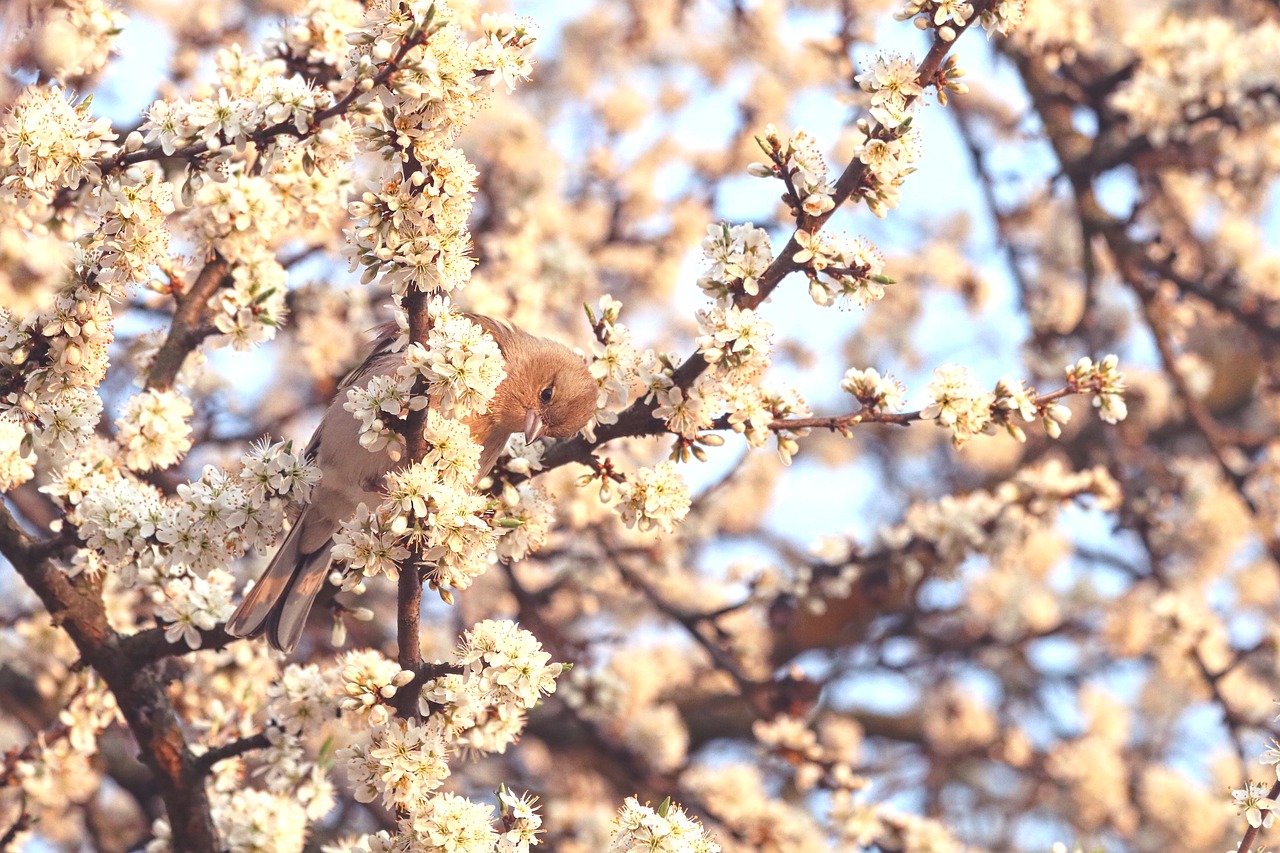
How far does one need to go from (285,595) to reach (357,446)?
405mm

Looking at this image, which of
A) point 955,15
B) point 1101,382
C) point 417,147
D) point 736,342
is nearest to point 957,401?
point 1101,382

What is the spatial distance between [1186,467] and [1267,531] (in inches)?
56.4

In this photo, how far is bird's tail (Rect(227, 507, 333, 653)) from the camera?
303 cm

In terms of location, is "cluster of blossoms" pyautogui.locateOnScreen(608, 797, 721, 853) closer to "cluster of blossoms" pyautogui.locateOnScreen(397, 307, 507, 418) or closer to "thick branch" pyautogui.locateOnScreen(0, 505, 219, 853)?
"cluster of blossoms" pyautogui.locateOnScreen(397, 307, 507, 418)

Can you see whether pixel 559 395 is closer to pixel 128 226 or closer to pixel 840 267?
pixel 840 267

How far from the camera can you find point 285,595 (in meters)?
3.14

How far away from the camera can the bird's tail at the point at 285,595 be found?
9.95ft

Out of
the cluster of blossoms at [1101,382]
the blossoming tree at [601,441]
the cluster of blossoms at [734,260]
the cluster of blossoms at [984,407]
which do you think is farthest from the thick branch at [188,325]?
the cluster of blossoms at [1101,382]

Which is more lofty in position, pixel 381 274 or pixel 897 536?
pixel 897 536

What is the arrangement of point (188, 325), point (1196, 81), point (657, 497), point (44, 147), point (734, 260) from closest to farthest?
point (44, 147) < point (734, 260) < point (657, 497) < point (188, 325) < point (1196, 81)

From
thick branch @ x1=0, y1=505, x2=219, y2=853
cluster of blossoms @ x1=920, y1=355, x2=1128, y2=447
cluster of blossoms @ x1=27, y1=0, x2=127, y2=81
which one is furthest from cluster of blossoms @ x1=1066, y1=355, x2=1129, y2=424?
cluster of blossoms @ x1=27, y1=0, x2=127, y2=81

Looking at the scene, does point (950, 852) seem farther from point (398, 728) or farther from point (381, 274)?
point (381, 274)

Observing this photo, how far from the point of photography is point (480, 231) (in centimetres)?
559

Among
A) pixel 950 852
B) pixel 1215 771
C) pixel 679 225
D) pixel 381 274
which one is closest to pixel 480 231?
pixel 679 225
